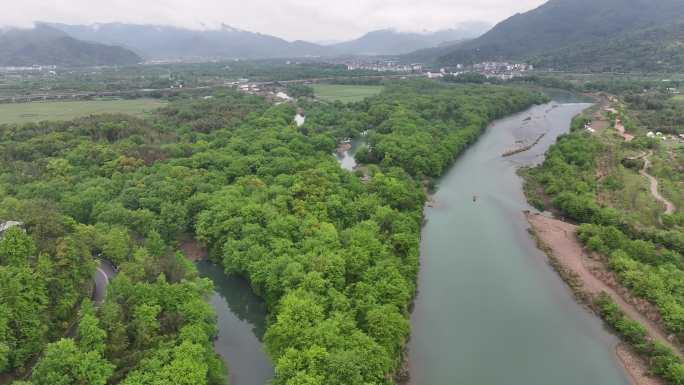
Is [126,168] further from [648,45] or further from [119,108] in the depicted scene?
[648,45]

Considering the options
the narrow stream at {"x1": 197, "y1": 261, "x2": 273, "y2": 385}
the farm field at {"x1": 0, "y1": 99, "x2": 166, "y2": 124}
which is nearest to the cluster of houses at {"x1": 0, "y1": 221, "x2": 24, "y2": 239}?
the narrow stream at {"x1": 197, "y1": 261, "x2": 273, "y2": 385}

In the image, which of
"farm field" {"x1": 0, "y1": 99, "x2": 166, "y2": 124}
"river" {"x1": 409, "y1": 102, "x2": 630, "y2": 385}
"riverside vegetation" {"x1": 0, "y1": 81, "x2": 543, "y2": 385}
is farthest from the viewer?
"farm field" {"x1": 0, "y1": 99, "x2": 166, "y2": 124}

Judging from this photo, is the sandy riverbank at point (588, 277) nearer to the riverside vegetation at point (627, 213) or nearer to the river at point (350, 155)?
the riverside vegetation at point (627, 213)

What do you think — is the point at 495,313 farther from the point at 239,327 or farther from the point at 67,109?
the point at 67,109

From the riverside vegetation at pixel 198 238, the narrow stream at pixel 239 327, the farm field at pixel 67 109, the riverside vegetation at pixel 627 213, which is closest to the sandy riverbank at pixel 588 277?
the riverside vegetation at pixel 627 213

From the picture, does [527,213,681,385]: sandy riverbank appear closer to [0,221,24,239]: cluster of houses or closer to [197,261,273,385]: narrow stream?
[197,261,273,385]: narrow stream

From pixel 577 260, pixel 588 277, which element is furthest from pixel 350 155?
pixel 588 277

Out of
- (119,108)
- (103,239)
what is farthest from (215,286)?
(119,108)
